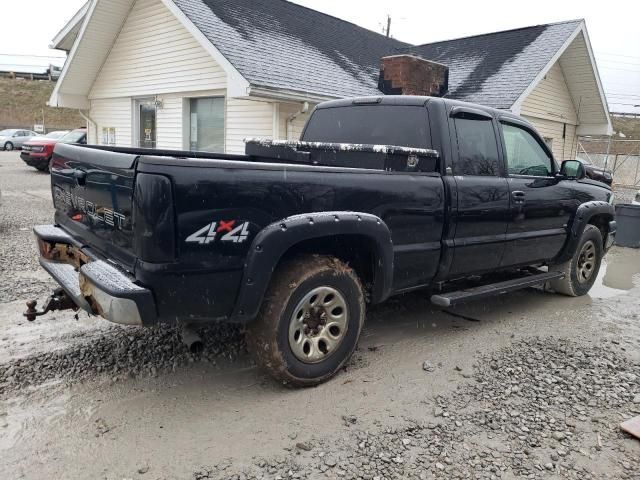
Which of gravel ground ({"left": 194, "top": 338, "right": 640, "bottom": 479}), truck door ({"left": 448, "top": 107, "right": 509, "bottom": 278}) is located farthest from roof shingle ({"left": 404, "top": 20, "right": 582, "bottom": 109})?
gravel ground ({"left": 194, "top": 338, "right": 640, "bottom": 479})

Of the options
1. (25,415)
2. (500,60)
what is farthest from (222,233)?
(500,60)

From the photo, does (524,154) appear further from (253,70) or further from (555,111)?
(555,111)

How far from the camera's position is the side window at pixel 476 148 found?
439 cm

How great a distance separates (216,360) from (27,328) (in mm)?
1702

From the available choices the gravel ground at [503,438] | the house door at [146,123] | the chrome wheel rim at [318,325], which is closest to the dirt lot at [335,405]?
the gravel ground at [503,438]

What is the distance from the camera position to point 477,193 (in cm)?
438

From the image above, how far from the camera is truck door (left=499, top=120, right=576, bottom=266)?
4844 millimetres

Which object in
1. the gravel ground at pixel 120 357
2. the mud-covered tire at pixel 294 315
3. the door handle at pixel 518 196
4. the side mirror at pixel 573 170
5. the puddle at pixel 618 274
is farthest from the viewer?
the puddle at pixel 618 274

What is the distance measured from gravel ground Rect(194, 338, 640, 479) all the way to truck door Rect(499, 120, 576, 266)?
4.28 ft

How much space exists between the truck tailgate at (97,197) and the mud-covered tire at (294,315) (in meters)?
0.88

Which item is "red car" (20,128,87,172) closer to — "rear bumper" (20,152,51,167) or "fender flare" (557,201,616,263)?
"rear bumper" (20,152,51,167)

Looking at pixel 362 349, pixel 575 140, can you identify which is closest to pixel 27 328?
pixel 362 349

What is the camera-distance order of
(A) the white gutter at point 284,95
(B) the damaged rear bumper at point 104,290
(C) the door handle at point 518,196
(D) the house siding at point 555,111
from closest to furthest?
(B) the damaged rear bumper at point 104,290, (C) the door handle at point 518,196, (A) the white gutter at point 284,95, (D) the house siding at point 555,111

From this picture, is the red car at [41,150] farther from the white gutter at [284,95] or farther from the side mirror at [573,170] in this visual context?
the side mirror at [573,170]
